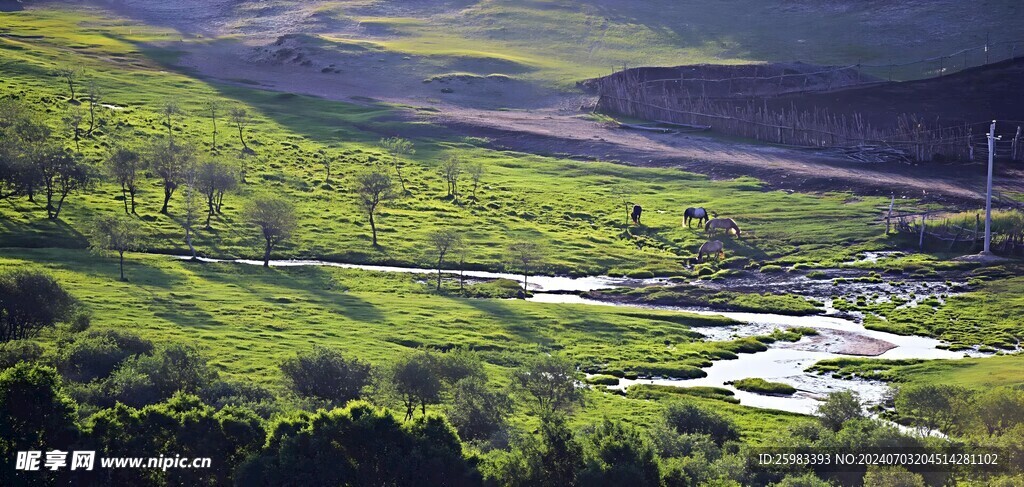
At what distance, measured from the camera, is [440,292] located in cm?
7169

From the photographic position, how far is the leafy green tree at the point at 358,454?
35.3m

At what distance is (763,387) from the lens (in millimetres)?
55281

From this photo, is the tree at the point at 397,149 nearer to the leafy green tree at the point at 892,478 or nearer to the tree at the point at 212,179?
the tree at the point at 212,179

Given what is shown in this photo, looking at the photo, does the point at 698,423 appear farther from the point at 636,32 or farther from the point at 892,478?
the point at 636,32

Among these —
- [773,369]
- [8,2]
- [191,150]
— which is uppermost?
[8,2]

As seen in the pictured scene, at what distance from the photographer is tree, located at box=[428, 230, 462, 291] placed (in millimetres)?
74500

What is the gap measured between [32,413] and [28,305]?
2030 centimetres

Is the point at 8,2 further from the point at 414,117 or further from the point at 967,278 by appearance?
the point at 967,278

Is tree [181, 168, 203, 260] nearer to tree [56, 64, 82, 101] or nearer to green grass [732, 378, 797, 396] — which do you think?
green grass [732, 378, 797, 396]

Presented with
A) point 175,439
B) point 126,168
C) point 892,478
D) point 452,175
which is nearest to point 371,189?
point 452,175

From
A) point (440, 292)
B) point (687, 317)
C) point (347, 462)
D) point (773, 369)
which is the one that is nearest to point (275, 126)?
point (440, 292)

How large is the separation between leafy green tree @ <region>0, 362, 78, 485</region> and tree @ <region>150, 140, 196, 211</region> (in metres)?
48.5

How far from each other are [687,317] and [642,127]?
56.1 metres

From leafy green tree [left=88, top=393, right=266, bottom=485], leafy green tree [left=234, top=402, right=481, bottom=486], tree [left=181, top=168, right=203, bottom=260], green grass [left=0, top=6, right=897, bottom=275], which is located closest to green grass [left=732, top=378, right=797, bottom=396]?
green grass [left=0, top=6, right=897, bottom=275]
